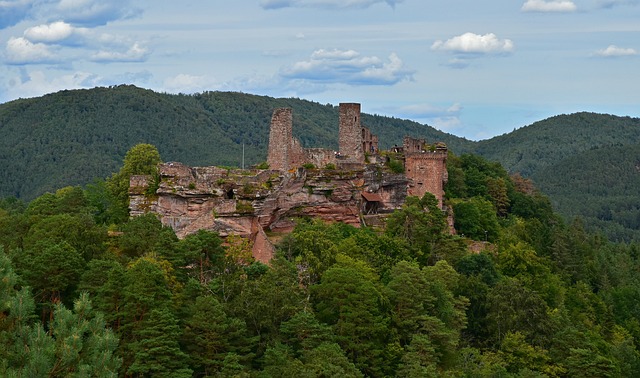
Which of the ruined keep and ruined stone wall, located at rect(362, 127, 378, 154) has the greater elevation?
ruined stone wall, located at rect(362, 127, 378, 154)

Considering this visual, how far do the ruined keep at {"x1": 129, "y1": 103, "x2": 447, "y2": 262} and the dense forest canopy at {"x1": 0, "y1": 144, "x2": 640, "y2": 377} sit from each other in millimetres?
1313

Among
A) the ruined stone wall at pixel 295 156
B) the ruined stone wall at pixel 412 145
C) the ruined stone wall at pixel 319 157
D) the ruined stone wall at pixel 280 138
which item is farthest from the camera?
the ruined stone wall at pixel 412 145

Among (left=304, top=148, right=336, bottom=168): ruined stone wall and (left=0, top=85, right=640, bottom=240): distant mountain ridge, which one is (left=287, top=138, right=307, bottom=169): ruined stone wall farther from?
(left=0, top=85, right=640, bottom=240): distant mountain ridge

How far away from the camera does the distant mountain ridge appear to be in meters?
134

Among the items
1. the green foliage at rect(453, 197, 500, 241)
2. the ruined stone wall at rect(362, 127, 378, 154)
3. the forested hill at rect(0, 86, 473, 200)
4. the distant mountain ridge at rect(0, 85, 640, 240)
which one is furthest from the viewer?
the distant mountain ridge at rect(0, 85, 640, 240)

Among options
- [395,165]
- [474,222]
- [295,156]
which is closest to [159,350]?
[295,156]

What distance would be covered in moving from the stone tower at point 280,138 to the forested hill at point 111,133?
253 feet

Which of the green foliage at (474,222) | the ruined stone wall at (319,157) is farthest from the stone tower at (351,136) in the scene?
the green foliage at (474,222)

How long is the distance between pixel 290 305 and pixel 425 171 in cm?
2233

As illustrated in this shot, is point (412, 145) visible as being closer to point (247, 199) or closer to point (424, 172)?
point (424, 172)

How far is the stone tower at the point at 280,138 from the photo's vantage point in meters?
47.2

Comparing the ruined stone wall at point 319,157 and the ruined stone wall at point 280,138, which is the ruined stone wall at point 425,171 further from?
the ruined stone wall at point 280,138

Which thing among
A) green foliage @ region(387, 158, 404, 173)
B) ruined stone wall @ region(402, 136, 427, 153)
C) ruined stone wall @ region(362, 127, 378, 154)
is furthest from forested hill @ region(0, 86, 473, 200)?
green foliage @ region(387, 158, 404, 173)

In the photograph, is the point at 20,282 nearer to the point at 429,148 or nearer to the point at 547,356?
the point at 547,356
